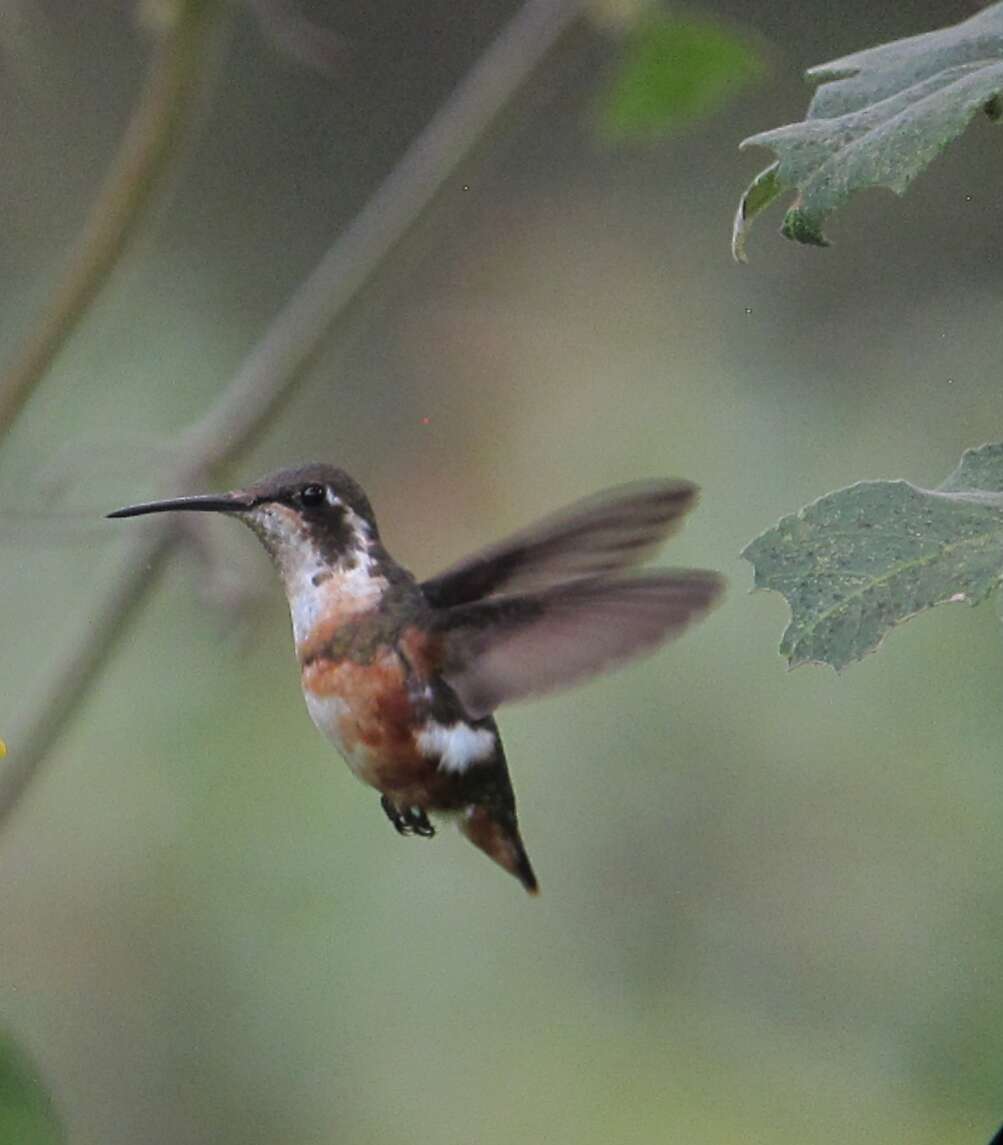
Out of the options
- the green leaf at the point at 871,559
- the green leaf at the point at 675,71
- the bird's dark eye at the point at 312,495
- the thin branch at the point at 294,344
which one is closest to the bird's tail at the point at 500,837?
the bird's dark eye at the point at 312,495

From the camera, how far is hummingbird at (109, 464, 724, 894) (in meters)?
1.19

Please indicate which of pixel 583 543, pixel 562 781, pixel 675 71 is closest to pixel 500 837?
pixel 583 543

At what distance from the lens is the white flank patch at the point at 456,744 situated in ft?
4.49

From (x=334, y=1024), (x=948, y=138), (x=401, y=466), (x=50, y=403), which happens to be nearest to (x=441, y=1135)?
(x=334, y=1024)

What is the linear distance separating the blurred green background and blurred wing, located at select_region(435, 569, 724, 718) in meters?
0.92

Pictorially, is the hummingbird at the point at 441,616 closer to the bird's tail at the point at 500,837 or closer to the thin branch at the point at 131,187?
the bird's tail at the point at 500,837

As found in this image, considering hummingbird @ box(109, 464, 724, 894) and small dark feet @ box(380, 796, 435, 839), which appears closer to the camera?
hummingbird @ box(109, 464, 724, 894)

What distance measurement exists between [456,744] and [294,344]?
31.7 inches

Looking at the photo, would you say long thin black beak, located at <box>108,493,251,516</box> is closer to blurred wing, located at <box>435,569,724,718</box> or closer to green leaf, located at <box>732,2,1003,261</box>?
blurred wing, located at <box>435,569,724,718</box>

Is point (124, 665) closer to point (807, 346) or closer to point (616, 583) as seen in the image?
point (807, 346)

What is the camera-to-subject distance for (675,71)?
6.97 feet

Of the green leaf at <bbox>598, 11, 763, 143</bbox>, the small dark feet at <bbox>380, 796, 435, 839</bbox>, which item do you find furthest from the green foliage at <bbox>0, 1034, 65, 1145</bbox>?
the green leaf at <bbox>598, 11, 763, 143</bbox>

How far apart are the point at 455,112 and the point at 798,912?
1.53 metres

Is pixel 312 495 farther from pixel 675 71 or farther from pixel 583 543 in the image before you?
pixel 675 71
